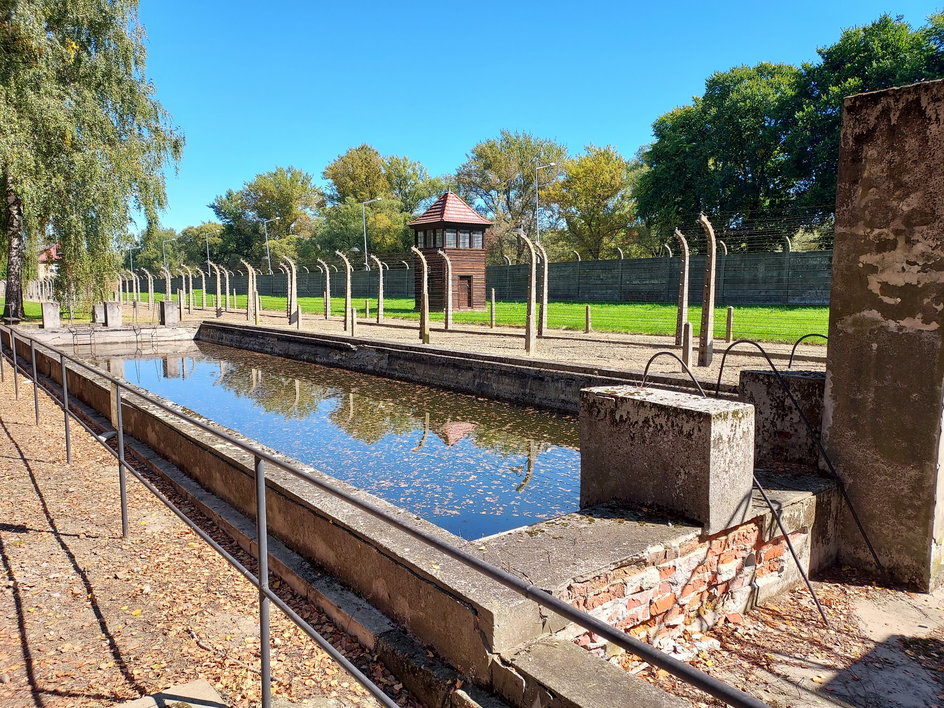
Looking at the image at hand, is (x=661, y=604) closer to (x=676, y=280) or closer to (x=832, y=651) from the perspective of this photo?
(x=832, y=651)

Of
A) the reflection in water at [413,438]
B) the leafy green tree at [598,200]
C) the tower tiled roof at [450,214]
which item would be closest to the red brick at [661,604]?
the reflection in water at [413,438]

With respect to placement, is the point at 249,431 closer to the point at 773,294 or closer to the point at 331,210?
the point at 773,294

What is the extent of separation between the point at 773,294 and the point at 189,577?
85.7 feet

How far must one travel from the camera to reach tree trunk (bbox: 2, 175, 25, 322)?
1801 centimetres

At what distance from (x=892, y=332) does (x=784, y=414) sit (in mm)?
1099

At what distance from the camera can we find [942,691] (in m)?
2.99

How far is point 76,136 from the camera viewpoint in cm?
1675

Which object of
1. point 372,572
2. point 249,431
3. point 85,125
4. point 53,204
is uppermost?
point 85,125

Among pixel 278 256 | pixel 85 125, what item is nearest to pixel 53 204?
pixel 85 125

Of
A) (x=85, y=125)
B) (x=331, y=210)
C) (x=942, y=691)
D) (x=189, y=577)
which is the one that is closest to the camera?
(x=942, y=691)

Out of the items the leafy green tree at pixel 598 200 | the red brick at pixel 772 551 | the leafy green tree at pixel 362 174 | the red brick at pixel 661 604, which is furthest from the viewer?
the leafy green tree at pixel 362 174

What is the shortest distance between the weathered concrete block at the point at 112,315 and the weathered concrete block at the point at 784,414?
864 inches

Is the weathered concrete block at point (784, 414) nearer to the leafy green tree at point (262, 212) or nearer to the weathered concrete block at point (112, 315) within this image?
the weathered concrete block at point (112, 315)

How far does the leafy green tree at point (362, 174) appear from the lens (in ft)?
210
